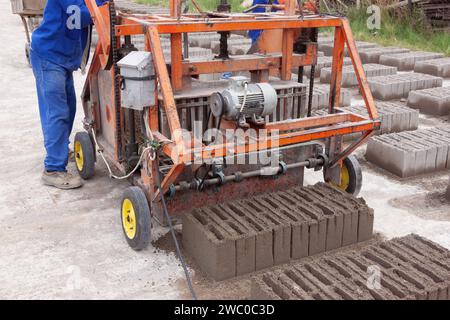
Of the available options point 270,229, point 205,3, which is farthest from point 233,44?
point 205,3

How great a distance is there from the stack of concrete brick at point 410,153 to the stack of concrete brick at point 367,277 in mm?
2116

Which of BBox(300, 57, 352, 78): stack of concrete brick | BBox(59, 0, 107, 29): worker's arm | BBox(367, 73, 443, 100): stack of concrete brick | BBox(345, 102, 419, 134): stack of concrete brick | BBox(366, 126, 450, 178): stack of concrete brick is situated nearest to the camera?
BBox(59, 0, 107, 29): worker's arm

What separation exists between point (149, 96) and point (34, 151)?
3.12 metres

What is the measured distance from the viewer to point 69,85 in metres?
5.49

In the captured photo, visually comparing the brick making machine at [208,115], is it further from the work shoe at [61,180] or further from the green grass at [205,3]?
the green grass at [205,3]

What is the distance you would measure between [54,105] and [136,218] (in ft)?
6.03

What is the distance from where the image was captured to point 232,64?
14.7 feet

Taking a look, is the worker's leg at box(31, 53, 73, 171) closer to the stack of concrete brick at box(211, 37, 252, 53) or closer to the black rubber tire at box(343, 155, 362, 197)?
the black rubber tire at box(343, 155, 362, 197)

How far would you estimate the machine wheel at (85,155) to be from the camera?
5.44m

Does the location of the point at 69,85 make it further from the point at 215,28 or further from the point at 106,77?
the point at 215,28

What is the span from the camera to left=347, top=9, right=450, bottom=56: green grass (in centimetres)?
1356

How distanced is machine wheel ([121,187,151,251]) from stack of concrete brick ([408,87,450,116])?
5513mm

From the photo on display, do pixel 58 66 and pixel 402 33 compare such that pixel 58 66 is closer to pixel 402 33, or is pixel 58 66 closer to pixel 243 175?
pixel 243 175

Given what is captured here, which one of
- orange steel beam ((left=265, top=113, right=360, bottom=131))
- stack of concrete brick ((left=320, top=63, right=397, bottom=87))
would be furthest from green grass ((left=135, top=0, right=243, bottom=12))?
orange steel beam ((left=265, top=113, right=360, bottom=131))
